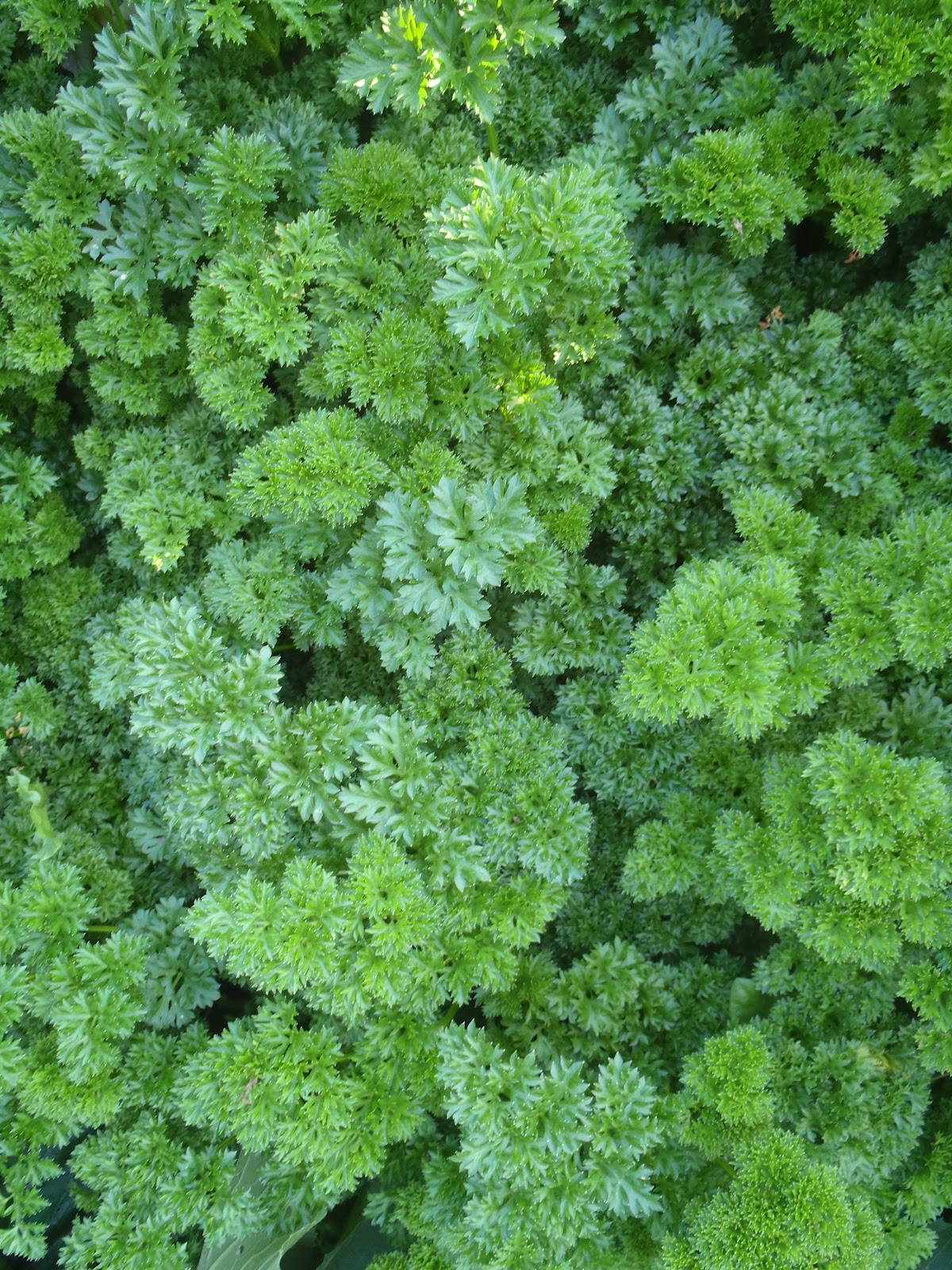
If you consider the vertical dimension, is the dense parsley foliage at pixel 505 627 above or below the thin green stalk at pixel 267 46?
below

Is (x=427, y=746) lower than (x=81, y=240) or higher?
lower

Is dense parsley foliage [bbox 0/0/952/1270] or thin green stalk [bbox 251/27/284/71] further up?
thin green stalk [bbox 251/27/284/71]

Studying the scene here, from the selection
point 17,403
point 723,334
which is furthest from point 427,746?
point 17,403

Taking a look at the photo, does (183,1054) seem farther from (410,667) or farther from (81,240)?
(81,240)

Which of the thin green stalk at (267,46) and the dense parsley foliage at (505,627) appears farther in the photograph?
the thin green stalk at (267,46)

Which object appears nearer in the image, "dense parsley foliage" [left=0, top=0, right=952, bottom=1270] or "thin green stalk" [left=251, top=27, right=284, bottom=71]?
"dense parsley foliage" [left=0, top=0, right=952, bottom=1270]

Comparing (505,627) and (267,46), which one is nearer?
(267,46)

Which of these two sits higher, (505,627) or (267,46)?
(267,46)

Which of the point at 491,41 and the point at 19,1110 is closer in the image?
the point at 491,41
